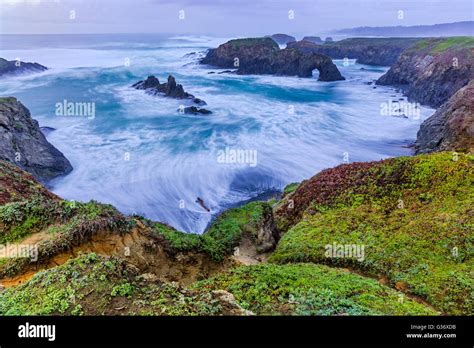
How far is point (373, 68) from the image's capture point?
9894cm

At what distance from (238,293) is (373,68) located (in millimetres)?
101895

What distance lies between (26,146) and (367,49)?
103 metres

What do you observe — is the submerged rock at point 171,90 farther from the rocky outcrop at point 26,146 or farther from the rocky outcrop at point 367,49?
the rocky outcrop at point 367,49

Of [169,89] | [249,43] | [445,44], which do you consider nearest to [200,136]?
[169,89]

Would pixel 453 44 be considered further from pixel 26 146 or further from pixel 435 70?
pixel 26 146

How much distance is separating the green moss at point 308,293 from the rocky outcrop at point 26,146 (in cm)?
1893

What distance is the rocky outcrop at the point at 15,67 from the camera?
71188mm

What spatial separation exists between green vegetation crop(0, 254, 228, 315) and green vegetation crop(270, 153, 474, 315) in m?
6.46

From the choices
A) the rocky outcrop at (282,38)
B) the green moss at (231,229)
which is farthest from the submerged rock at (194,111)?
the rocky outcrop at (282,38)

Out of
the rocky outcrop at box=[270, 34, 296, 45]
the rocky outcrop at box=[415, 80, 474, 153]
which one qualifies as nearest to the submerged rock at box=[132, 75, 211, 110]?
the rocky outcrop at box=[415, 80, 474, 153]

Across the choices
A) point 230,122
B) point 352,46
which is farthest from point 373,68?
point 230,122

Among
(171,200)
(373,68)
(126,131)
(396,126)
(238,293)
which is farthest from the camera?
(373,68)

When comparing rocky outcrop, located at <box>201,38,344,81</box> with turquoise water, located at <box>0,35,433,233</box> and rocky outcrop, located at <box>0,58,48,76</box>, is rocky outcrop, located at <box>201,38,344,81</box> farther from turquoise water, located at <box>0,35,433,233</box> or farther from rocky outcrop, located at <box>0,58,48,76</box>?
rocky outcrop, located at <box>0,58,48,76</box>
